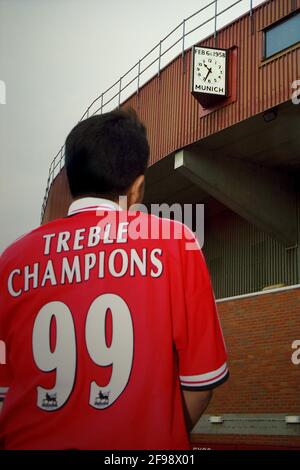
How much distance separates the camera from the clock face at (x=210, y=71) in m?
15.0

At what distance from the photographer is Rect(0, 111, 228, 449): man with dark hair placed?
72.9 inches

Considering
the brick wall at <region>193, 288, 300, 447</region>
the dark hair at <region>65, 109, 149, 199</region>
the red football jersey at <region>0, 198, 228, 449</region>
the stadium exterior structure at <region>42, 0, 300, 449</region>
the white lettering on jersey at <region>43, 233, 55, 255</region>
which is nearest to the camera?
the red football jersey at <region>0, 198, 228, 449</region>

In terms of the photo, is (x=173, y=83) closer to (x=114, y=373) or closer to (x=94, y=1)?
(x=94, y=1)

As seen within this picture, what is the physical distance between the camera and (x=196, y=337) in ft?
6.37

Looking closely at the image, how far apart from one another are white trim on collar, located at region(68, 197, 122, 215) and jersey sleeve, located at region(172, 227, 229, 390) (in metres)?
0.34

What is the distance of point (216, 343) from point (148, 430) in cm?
36

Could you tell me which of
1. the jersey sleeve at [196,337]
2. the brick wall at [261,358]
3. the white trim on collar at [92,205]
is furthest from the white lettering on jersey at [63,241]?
the brick wall at [261,358]

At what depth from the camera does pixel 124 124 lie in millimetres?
2230

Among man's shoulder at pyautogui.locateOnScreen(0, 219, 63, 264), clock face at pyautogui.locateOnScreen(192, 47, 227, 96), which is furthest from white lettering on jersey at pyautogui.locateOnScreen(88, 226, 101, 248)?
clock face at pyautogui.locateOnScreen(192, 47, 227, 96)

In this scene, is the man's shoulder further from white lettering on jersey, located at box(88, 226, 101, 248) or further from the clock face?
the clock face

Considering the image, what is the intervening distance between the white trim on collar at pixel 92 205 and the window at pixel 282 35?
12964 mm

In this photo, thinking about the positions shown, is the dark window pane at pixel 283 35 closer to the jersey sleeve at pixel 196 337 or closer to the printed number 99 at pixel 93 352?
the jersey sleeve at pixel 196 337

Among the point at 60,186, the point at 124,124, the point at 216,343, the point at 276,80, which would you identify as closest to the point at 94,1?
the point at 276,80

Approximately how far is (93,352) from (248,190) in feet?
49.9
